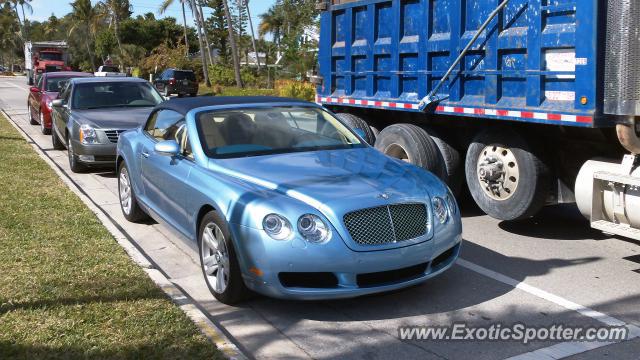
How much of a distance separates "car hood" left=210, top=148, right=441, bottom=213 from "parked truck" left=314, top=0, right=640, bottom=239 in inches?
58.6

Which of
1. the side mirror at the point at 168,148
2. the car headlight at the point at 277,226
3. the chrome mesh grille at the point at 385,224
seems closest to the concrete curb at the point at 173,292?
the car headlight at the point at 277,226

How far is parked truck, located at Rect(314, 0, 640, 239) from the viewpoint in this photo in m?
5.91

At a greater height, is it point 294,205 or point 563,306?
point 294,205

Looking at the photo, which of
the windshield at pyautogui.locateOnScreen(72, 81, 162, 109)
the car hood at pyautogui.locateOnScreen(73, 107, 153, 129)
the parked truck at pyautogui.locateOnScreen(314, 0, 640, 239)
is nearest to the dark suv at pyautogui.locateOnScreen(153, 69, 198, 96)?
the windshield at pyautogui.locateOnScreen(72, 81, 162, 109)

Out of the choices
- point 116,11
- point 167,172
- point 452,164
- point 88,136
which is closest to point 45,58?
point 116,11

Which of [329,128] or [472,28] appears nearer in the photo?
[329,128]

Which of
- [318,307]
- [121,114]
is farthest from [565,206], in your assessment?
[121,114]

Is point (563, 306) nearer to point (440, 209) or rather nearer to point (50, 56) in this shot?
point (440, 209)

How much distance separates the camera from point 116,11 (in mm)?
66312

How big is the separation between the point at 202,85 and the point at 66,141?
121 feet

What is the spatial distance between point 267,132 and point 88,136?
5399mm

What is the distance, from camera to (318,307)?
16.9ft

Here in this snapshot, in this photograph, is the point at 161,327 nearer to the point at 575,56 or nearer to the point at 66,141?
the point at 575,56

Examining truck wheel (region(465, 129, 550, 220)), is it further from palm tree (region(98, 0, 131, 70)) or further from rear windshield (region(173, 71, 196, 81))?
palm tree (region(98, 0, 131, 70))
